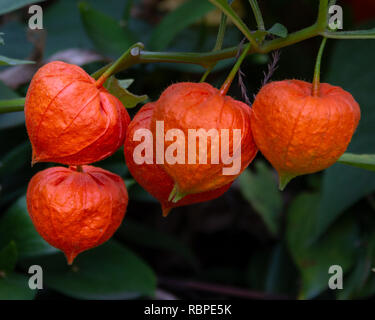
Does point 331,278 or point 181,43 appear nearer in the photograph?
point 331,278

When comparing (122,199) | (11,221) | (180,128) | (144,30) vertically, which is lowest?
(11,221)

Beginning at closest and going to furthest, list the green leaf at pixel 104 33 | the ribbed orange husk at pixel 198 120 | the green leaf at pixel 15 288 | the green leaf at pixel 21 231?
the ribbed orange husk at pixel 198 120, the green leaf at pixel 15 288, the green leaf at pixel 21 231, the green leaf at pixel 104 33

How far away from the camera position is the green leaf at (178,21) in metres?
1.22

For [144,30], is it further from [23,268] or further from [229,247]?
[23,268]

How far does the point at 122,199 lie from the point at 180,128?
0.18 metres

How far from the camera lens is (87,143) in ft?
1.97

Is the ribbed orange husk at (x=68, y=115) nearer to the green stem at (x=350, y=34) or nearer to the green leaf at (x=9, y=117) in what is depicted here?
the green stem at (x=350, y=34)

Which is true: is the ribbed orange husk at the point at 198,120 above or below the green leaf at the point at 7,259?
above

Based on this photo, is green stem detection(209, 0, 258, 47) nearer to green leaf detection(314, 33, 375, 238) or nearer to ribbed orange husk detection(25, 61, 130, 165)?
ribbed orange husk detection(25, 61, 130, 165)

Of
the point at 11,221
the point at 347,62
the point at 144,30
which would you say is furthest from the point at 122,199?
the point at 144,30

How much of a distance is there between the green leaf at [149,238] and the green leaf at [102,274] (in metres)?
0.16

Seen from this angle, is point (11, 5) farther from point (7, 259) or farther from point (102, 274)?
point (102, 274)

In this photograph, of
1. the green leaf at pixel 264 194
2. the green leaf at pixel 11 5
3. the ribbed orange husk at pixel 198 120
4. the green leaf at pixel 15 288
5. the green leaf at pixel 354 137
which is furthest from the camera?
the green leaf at pixel 264 194

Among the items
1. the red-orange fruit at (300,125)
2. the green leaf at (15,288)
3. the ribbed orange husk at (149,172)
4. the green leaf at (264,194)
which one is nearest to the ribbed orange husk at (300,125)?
the red-orange fruit at (300,125)
